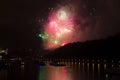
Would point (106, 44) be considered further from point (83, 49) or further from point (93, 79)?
point (93, 79)

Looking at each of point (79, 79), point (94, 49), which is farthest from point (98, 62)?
Answer: point (79, 79)

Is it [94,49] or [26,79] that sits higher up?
[94,49]

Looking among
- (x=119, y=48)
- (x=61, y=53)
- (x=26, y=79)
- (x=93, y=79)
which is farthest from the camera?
(x=61, y=53)

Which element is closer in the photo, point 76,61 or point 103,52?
point 103,52

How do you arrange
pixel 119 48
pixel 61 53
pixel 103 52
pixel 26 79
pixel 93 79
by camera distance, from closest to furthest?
1. pixel 26 79
2. pixel 93 79
3. pixel 119 48
4. pixel 103 52
5. pixel 61 53

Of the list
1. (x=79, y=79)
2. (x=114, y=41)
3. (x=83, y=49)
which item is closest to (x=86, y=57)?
(x=83, y=49)

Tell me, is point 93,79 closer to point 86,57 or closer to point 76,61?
point 86,57

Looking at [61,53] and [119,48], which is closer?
[119,48]

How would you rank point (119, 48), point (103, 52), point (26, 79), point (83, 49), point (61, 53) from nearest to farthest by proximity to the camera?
point (26, 79), point (119, 48), point (103, 52), point (83, 49), point (61, 53)

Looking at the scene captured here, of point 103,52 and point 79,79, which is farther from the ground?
point 103,52
